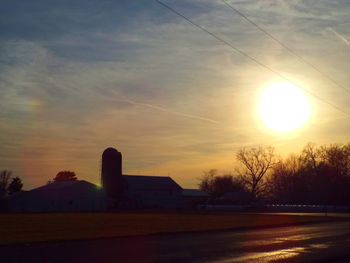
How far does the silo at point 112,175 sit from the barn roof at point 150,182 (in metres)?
6.51

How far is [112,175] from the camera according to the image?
118 meters

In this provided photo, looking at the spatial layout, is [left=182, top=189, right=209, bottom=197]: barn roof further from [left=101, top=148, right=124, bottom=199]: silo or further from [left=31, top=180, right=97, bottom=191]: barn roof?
[left=31, top=180, right=97, bottom=191]: barn roof

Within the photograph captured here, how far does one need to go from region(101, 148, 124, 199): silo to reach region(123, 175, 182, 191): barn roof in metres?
6.51

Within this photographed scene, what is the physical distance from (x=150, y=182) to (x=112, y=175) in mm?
15609

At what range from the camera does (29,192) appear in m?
112

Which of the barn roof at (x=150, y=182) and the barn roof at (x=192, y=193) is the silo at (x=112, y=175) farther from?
the barn roof at (x=192, y=193)

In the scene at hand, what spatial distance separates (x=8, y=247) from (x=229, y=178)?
494 ft

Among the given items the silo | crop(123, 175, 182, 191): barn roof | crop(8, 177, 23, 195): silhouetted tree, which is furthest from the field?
crop(8, 177, 23, 195): silhouetted tree

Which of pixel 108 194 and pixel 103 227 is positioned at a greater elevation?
pixel 108 194

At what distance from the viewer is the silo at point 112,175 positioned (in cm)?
11768

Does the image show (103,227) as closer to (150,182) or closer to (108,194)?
(108,194)

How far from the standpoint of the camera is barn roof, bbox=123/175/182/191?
5002 inches

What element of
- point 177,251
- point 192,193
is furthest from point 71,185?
point 177,251


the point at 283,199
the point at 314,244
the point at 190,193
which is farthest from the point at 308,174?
the point at 314,244
